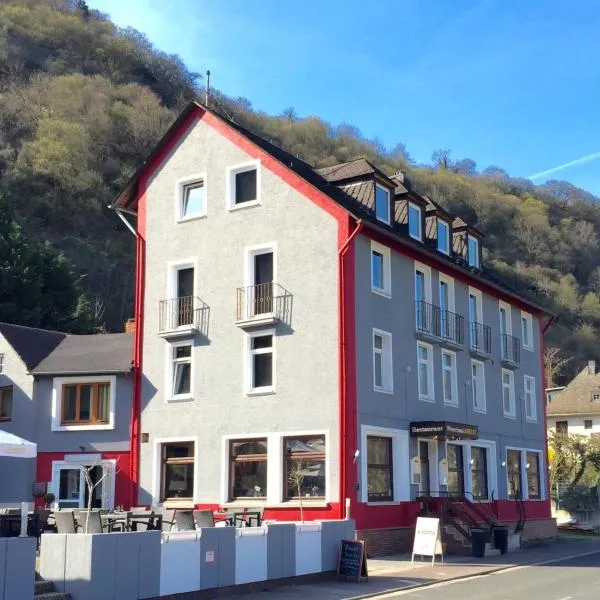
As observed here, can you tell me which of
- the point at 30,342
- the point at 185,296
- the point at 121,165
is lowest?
the point at 30,342

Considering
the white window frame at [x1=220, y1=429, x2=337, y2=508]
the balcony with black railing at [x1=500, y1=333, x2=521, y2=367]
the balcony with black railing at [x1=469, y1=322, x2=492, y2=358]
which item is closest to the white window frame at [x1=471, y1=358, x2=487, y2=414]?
the balcony with black railing at [x1=469, y1=322, x2=492, y2=358]

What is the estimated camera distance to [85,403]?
1104 inches

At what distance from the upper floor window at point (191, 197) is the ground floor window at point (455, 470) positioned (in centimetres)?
1112

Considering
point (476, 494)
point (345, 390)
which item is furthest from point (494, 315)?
point (345, 390)

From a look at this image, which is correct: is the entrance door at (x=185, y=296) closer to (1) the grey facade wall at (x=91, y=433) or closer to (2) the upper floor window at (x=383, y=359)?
(1) the grey facade wall at (x=91, y=433)

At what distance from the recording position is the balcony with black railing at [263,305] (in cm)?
2512

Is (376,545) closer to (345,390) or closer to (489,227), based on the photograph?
(345,390)

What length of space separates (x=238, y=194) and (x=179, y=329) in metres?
4.55

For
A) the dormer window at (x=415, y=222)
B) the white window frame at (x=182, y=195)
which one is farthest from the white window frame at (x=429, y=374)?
the white window frame at (x=182, y=195)

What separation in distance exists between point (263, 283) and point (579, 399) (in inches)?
1600

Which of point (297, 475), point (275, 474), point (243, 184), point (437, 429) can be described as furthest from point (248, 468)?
point (243, 184)

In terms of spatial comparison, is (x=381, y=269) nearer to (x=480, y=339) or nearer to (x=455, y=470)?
(x=480, y=339)

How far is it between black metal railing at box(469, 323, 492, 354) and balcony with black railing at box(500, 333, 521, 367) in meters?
1.14

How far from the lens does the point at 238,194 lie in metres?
27.1
